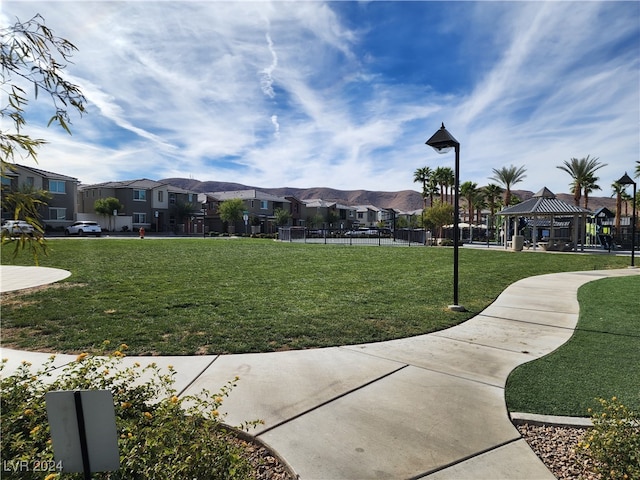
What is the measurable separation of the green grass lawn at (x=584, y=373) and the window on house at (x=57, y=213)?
53.1 meters

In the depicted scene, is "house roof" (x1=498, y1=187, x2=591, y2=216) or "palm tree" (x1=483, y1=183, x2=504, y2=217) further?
"palm tree" (x1=483, y1=183, x2=504, y2=217)

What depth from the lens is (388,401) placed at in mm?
3600

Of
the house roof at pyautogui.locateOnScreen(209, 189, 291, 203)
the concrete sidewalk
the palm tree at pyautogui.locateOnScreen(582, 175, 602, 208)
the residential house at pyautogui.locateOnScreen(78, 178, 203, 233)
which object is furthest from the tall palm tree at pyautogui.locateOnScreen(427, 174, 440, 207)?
the concrete sidewalk

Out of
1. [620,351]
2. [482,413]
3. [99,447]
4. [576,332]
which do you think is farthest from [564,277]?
[99,447]

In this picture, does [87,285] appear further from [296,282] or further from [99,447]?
[99,447]

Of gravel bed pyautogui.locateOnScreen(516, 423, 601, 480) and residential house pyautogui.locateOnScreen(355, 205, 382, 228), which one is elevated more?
residential house pyautogui.locateOnScreen(355, 205, 382, 228)

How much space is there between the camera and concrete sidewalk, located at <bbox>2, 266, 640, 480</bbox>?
2.70m

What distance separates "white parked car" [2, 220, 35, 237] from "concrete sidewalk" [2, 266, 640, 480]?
2.18m

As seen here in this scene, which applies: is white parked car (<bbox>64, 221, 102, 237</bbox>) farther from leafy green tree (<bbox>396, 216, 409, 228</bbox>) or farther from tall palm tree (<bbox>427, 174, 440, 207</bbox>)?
leafy green tree (<bbox>396, 216, 409, 228</bbox>)

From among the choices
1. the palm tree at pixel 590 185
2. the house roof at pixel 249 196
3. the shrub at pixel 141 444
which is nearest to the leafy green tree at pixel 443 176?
the palm tree at pixel 590 185

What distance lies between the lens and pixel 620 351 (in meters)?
4.99

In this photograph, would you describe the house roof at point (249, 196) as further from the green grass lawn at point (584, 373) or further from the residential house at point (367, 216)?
the green grass lawn at point (584, 373)

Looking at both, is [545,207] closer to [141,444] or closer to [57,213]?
[141,444]

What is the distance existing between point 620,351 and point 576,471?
3.29 meters
